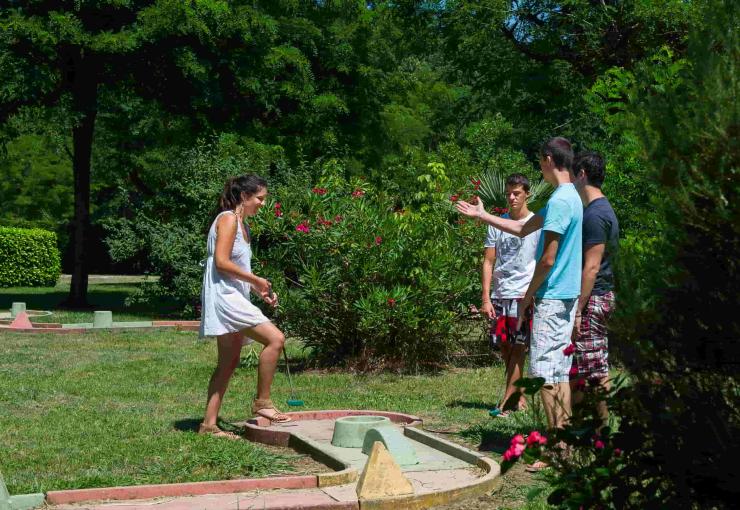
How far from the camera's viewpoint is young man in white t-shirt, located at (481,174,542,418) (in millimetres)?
8859

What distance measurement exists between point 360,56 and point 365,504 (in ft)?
77.4

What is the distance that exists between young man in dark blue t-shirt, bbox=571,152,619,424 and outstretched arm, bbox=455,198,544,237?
0.37 metres

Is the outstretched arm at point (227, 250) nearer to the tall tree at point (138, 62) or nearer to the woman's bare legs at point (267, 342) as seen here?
the woman's bare legs at point (267, 342)

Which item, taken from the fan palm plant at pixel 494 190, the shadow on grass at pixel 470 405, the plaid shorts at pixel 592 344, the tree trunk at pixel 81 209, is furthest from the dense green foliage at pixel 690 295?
the tree trunk at pixel 81 209

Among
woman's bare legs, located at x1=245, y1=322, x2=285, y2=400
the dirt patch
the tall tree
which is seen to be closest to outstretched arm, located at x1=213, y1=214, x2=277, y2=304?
woman's bare legs, located at x1=245, y1=322, x2=285, y2=400

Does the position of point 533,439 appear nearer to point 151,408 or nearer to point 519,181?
point 519,181

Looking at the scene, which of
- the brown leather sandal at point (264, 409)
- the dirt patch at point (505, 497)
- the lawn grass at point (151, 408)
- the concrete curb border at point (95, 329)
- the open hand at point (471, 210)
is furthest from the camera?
the concrete curb border at point (95, 329)

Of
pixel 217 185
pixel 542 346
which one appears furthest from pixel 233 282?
pixel 217 185

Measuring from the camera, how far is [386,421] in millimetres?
7453

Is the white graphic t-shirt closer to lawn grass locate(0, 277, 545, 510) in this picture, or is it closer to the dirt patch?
lawn grass locate(0, 277, 545, 510)

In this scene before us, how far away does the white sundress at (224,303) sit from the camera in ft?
25.0

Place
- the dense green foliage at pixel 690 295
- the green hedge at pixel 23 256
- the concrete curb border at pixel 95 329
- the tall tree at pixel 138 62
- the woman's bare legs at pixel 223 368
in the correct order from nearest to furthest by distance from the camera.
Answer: the dense green foliage at pixel 690 295
the woman's bare legs at pixel 223 368
the concrete curb border at pixel 95 329
the tall tree at pixel 138 62
the green hedge at pixel 23 256

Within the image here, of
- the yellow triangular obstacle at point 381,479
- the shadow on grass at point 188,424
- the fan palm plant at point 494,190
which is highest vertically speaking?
the fan palm plant at point 494,190

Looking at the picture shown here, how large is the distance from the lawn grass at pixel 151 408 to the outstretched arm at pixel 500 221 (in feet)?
4.17
